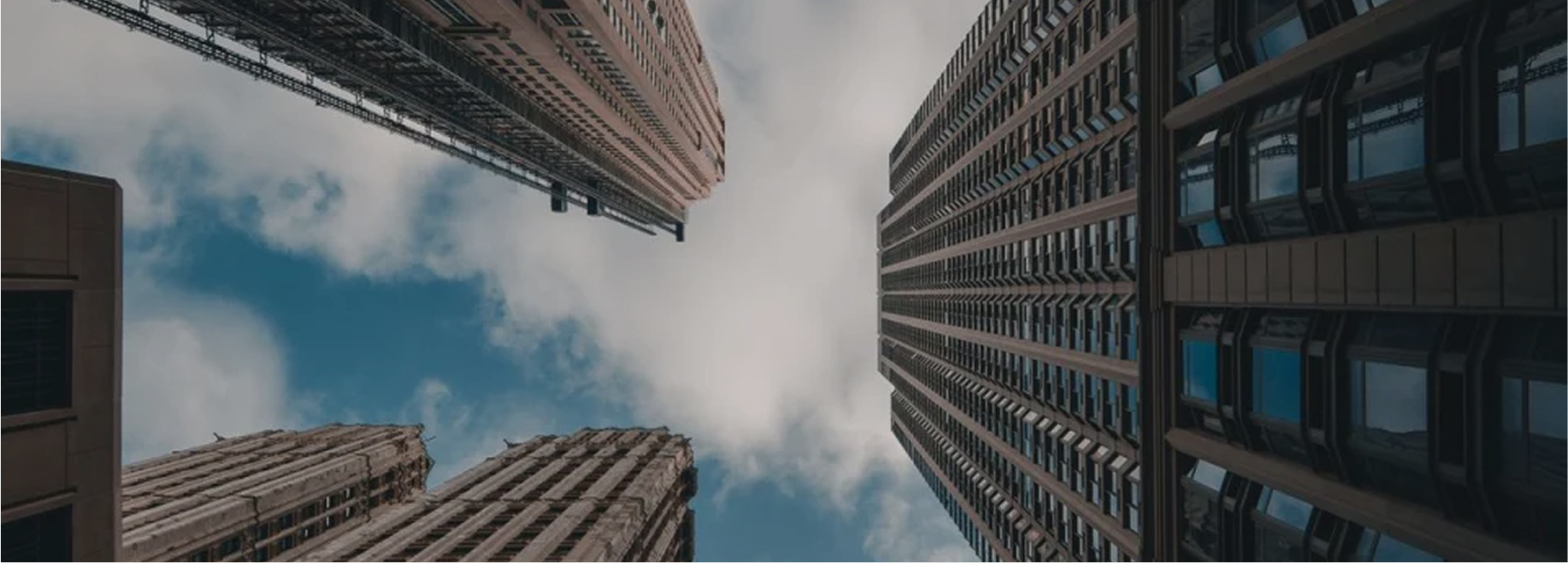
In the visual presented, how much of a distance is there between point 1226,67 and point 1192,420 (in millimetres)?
10763

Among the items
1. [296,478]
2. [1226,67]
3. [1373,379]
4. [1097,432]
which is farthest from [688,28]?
[1373,379]

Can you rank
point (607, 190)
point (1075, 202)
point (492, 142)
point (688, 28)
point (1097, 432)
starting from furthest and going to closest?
1. point (688, 28)
2. point (607, 190)
3. point (492, 142)
4. point (1075, 202)
5. point (1097, 432)

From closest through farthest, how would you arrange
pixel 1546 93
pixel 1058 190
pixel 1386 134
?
pixel 1546 93
pixel 1386 134
pixel 1058 190

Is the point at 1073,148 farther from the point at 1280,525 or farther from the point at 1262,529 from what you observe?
the point at 1280,525

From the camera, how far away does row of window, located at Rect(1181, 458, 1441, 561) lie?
58.4 ft

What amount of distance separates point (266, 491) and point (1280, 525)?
7872 centimetres

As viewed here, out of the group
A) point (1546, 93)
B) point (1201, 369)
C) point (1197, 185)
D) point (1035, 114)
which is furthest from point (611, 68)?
point (1546, 93)

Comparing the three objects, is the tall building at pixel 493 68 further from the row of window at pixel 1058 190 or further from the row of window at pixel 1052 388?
the row of window at pixel 1052 388

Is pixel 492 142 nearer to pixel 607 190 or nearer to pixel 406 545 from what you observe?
pixel 406 545

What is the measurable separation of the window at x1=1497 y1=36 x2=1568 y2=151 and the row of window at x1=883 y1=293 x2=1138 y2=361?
19549 mm

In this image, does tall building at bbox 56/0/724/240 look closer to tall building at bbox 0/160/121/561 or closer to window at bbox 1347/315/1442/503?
tall building at bbox 0/160/121/561

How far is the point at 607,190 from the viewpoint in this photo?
10162 cm

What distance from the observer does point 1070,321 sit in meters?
44.2

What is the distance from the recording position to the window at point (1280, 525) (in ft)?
65.1
